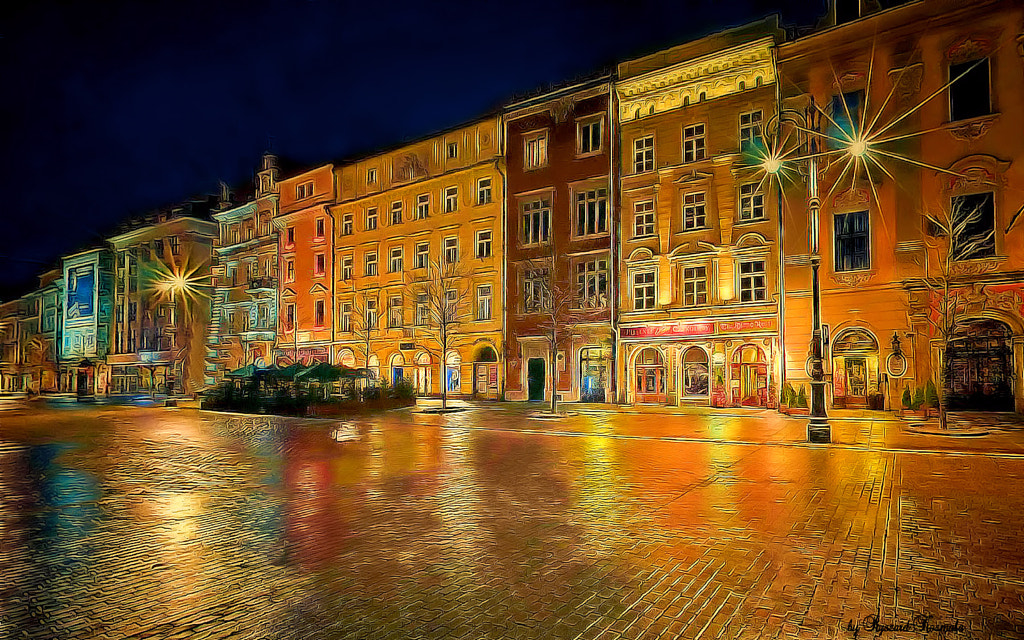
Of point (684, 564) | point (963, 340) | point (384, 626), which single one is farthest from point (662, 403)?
point (384, 626)

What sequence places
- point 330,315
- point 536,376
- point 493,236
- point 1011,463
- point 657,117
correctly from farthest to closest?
point 330,315 → point 493,236 → point 536,376 → point 657,117 → point 1011,463

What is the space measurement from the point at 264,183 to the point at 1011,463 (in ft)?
186

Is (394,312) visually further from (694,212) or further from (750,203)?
(750,203)

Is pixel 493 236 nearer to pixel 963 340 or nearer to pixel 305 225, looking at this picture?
pixel 305 225

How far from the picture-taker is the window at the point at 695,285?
3269 cm

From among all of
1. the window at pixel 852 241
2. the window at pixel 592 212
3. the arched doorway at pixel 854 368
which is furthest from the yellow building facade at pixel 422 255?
the window at pixel 852 241

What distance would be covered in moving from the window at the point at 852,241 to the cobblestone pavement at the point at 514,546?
14854mm

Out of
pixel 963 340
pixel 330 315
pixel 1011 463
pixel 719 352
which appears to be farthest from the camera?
pixel 330 315

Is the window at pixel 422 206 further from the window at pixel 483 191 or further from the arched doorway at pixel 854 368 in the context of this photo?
the arched doorway at pixel 854 368

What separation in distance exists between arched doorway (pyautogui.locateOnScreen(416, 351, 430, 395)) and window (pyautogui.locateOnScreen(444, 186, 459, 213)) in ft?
33.7

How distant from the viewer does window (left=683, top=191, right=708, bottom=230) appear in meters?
33.0

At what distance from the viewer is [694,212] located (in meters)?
33.3

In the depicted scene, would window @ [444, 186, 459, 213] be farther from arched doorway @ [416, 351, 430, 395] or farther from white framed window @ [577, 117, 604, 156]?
arched doorway @ [416, 351, 430, 395]

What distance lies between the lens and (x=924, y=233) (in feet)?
85.7
